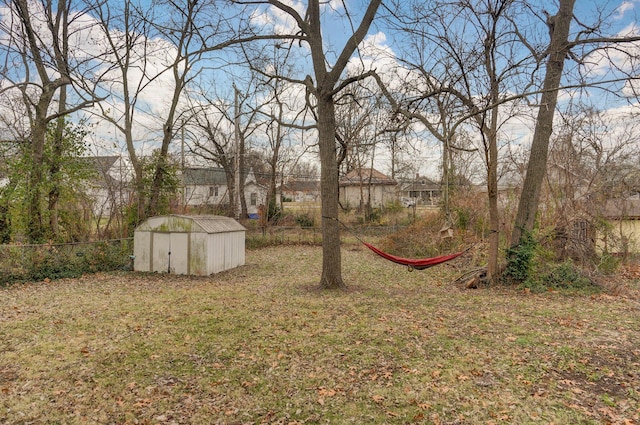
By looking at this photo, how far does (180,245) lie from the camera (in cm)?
945

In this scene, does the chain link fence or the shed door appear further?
the shed door

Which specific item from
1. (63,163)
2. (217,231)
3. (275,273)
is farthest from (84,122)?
(275,273)

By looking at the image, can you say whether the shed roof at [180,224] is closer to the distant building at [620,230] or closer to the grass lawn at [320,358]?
the grass lawn at [320,358]

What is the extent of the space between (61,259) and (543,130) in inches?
436

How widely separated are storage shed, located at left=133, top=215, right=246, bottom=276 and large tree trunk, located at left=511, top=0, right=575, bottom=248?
6.89m

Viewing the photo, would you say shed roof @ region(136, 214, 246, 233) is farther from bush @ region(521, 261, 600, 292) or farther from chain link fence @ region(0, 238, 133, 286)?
bush @ region(521, 261, 600, 292)

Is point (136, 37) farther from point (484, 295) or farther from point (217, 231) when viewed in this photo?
point (484, 295)

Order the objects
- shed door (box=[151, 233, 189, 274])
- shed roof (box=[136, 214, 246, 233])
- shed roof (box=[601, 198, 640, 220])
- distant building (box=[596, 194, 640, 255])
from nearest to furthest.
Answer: shed roof (box=[136, 214, 246, 233])
shed door (box=[151, 233, 189, 274])
distant building (box=[596, 194, 640, 255])
shed roof (box=[601, 198, 640, 220])

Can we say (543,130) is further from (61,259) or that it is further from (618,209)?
(61,259)

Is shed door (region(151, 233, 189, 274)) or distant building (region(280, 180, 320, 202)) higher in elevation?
distant building (region(280, 180, 320, 202))

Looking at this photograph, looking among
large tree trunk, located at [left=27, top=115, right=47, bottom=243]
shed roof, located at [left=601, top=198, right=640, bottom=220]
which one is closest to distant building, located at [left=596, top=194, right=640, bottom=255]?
shed roof, located at [left=601, top=198, right=640, bottom=220]

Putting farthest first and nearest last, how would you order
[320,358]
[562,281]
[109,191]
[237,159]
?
1. [237,159]
2. [109,191]
3. [562,281]
4. [320,358]

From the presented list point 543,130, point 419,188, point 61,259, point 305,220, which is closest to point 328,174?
point 543,130

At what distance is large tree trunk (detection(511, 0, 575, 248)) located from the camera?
24.6 feet
